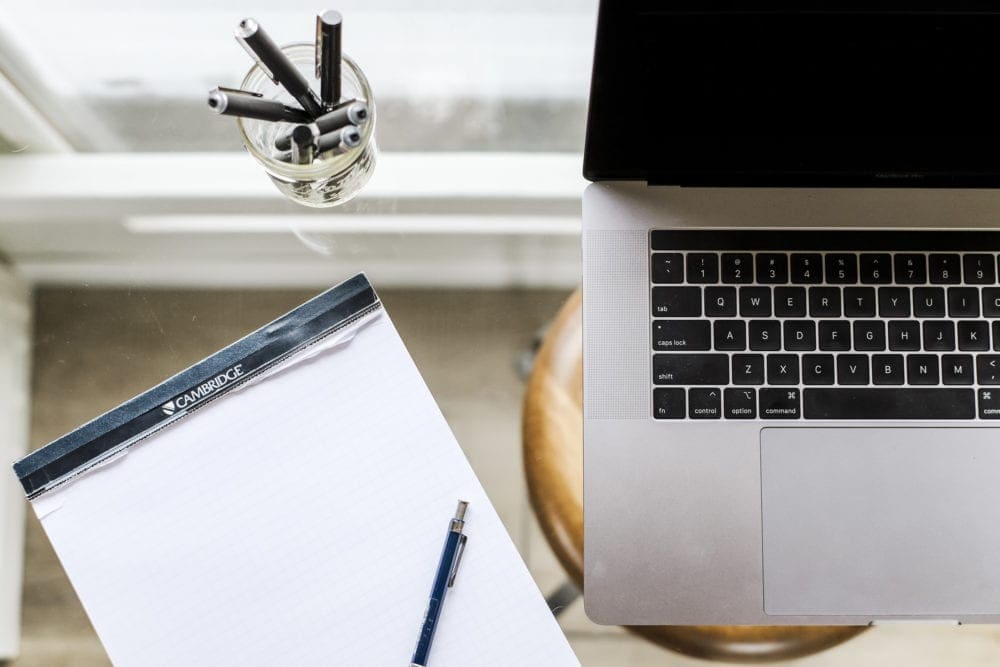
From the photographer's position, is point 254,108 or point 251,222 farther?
point 251,222

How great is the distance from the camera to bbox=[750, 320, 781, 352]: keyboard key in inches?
21.2

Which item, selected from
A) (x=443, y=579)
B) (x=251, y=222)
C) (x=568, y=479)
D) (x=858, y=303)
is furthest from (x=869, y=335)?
(x=251, y=222)

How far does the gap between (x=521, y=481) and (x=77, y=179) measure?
1.37 ft

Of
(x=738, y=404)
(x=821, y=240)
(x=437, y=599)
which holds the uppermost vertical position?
(x=821, y=240)

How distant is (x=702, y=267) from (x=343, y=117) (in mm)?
255

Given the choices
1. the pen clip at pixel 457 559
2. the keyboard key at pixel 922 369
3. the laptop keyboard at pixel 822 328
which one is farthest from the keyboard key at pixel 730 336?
the pen clip at pixel 457 559

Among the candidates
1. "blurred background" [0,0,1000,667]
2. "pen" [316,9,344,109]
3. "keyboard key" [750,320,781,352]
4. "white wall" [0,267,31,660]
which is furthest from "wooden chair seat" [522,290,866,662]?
"white wall" [0,267,31,660]

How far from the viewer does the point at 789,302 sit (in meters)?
0.54

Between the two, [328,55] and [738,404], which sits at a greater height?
[328,55]

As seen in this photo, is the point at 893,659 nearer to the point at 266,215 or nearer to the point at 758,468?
the point at 758,468

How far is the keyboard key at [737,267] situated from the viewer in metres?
0.54

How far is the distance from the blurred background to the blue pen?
0.18ft

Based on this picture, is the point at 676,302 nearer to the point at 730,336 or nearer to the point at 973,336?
the point at 730,336

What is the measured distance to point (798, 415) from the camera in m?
0.54
